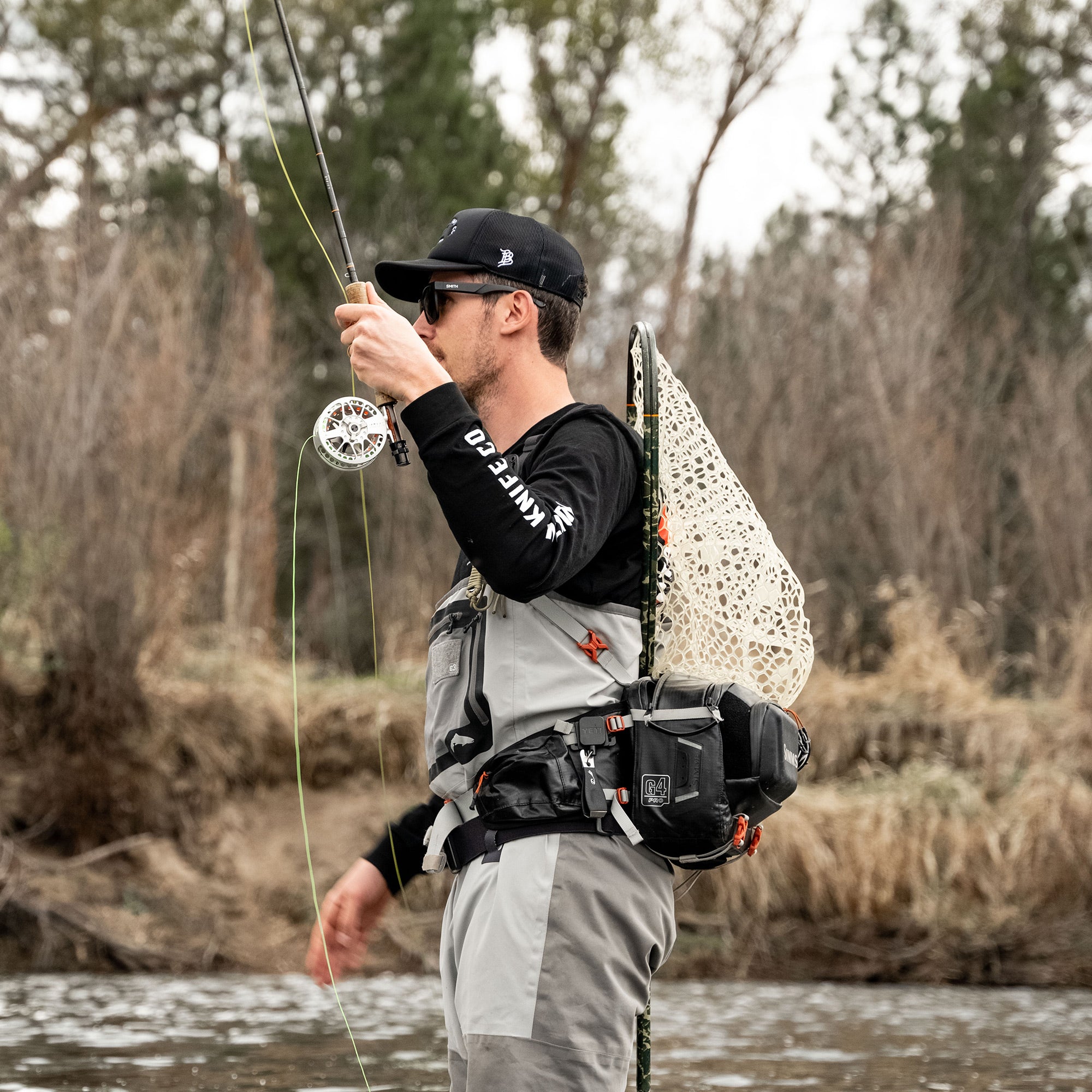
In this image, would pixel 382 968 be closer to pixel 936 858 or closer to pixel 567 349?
pixel 936 858

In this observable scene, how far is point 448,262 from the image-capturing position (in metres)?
2.53

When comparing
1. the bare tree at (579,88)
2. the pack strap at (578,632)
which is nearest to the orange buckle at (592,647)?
the pack strap at (578,632)

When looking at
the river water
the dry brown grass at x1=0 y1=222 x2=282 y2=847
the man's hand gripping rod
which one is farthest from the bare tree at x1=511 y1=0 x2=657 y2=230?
the man's hand gripping rod

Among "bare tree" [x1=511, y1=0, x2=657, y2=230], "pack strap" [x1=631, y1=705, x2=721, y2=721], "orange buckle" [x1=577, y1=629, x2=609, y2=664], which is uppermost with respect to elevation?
"bare tree" [x1=511, y1=0, x2=657, y2=230]

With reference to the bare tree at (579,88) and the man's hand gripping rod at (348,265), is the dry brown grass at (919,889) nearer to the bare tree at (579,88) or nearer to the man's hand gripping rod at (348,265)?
the man's hand gripping rod at (348,265)

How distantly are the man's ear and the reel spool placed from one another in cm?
A: 26

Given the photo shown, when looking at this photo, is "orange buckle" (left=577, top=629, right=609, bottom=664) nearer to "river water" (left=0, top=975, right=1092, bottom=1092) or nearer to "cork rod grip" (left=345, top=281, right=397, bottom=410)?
"cork rod grip" (left=345, top=281, right=397, bottom=410)

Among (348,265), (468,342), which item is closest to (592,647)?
(468,342)

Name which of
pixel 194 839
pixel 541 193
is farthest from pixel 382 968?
pixel 541 193

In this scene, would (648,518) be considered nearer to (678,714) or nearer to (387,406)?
(678,714)

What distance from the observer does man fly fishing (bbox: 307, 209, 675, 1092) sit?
2.15 m

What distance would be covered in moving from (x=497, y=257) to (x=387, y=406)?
1.02 ft

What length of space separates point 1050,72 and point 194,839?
52.0 ft

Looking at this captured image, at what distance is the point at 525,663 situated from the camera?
91.1 inches
